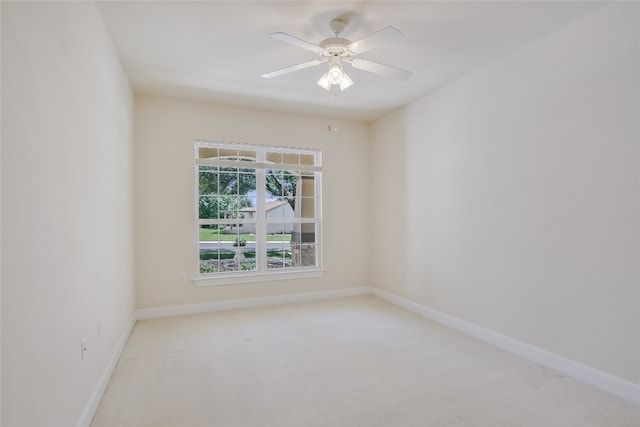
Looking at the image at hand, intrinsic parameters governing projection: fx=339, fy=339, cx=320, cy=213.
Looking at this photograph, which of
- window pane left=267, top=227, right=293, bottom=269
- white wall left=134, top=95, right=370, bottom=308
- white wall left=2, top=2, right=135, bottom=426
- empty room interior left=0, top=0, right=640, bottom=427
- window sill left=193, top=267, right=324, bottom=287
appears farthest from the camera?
window pane left=267, top=227, right=293, bottom=269

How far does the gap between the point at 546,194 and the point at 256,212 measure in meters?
3.31

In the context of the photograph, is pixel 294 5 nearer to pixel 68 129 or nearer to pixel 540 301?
pixel 68 129

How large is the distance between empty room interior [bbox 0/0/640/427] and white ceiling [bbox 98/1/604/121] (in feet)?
0.08

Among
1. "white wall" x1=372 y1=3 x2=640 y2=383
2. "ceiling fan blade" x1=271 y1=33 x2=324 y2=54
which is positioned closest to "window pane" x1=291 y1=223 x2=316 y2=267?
"white wall" x1=372 y1=3 x2=640 y2=383

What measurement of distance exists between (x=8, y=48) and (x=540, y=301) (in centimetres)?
353

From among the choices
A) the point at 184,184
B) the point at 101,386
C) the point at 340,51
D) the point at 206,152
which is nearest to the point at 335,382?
the point at 101,386

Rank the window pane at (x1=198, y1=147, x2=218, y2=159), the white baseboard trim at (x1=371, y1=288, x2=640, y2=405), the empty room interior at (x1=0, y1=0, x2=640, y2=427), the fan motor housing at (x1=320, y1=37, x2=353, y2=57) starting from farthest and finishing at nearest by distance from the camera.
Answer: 1. the window pane at (x1=198, y1=147, x2=218, y2=159)
2. the fan motor housing at (x1=320, y1=37, x2=353, y2=57)
3. the white baseboard trim at (x1=371, y1=288, x2=640, y2=405)
4. the empty room interior at (x1=0, y1=0, x2=640, y2=427)

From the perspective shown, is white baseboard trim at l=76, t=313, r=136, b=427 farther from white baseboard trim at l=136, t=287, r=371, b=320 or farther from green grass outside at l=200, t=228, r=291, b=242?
green grass outside at l=200, t=228, r=291, b=242

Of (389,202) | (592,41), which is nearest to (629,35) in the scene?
(592,41)

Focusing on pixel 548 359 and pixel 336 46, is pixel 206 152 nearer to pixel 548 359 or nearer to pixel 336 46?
pixel 336 46

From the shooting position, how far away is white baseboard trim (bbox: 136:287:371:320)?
4004 millimetres

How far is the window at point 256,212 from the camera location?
14.4 ft

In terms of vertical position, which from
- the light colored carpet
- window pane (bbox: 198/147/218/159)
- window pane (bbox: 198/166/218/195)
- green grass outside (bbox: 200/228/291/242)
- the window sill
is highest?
window pane (bbox: 198/147/218/159)

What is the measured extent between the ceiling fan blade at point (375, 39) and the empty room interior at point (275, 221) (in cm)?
2
